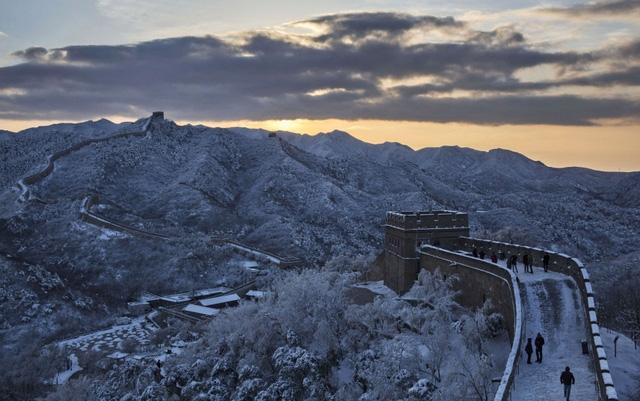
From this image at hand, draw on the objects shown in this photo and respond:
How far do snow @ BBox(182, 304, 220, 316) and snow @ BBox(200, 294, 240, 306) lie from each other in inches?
55.5

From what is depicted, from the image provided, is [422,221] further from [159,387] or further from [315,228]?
[315,228]

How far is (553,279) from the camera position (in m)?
27.1

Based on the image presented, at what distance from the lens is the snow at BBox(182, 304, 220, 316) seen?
60.1 metres

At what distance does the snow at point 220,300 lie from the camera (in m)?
64.8

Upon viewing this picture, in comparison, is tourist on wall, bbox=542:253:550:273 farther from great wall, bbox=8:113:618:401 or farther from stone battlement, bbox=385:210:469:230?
stone battlement, bbox=385:210:469:230

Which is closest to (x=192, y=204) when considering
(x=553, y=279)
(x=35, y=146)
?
(x=35, y=146)

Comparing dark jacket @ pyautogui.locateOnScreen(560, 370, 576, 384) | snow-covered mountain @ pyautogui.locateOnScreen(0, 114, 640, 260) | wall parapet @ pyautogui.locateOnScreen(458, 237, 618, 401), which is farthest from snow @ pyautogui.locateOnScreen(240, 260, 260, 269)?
dark jacket @ pyautogui.locateOnScreen(560, 370, 576, 384)

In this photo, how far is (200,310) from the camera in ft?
202

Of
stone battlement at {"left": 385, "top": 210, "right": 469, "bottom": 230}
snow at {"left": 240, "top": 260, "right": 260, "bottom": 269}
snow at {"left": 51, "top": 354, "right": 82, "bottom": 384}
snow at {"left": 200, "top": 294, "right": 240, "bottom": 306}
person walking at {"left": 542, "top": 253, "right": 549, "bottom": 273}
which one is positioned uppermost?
stone battlement at {"left": 385, "top": 210, "right": 469, "bottom": 230}

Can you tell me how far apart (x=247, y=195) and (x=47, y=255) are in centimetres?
4921

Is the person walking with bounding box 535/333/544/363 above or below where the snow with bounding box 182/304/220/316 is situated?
above

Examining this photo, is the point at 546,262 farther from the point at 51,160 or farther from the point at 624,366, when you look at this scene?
the point at 51,160

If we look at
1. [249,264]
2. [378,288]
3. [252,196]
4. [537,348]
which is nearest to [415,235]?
[378,288]

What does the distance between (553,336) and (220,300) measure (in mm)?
49229
